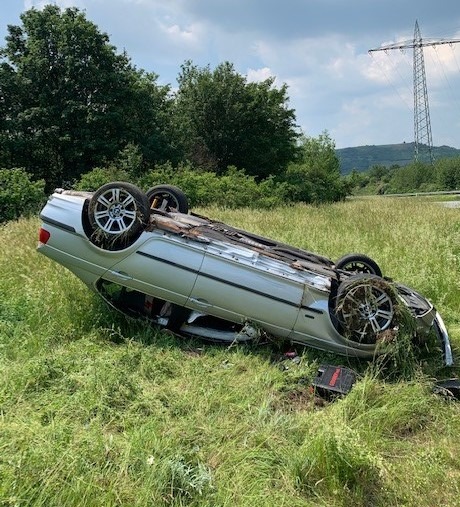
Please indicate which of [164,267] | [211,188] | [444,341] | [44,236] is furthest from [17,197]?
[444,341]

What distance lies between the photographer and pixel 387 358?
13.3 ft

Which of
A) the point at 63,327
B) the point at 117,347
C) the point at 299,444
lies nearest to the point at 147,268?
the point at 117,347

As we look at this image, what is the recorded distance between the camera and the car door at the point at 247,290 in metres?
4.14

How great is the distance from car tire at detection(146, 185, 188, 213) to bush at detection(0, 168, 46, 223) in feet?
27.9

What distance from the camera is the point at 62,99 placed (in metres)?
23.3

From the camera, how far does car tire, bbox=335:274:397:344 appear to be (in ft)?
13.4

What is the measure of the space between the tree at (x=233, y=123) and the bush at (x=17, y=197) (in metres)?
15.9

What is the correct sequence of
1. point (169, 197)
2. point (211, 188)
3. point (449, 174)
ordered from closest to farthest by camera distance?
1. point (169, 197)
2. point (211, 188)
3. point (449, 174)

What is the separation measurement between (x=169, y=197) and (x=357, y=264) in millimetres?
2489

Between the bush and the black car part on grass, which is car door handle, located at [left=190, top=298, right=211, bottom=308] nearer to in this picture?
the black car part on grass

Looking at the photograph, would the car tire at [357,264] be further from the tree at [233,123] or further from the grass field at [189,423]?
the tree at [233,123]

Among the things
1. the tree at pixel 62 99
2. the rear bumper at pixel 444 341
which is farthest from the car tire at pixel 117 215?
the tree at pixel 62 99

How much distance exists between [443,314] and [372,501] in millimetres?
3595

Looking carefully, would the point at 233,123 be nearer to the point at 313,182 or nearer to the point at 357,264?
the point at 313,182
